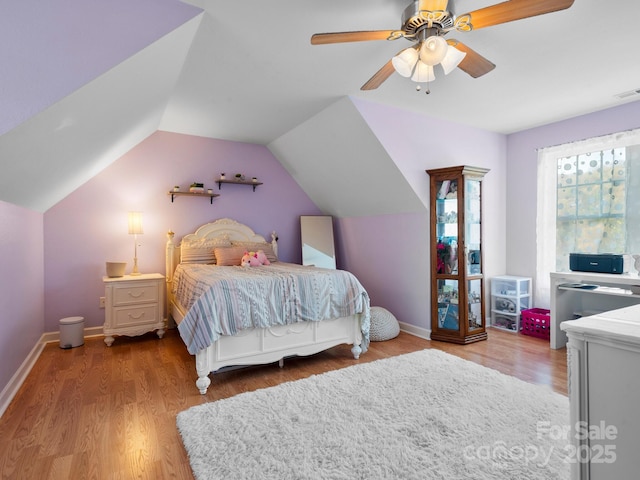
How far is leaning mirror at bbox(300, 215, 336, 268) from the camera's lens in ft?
17.5

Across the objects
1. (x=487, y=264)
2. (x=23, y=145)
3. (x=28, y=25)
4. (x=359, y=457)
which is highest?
(x=28, y=25)

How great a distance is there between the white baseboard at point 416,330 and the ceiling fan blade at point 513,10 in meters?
3.09

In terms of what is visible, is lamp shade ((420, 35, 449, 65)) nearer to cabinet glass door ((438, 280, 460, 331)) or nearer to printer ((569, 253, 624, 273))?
cabinet glass door ((438, 280, 460, 331))

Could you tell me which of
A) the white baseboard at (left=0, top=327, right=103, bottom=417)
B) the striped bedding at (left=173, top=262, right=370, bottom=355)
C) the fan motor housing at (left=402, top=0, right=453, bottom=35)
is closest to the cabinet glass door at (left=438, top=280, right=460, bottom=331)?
the striped bedding at (left=173, top=262, right=370, bottom=355)

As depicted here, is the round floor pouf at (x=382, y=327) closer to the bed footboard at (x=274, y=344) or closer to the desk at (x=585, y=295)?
the bed footboard at (x=274, y=344)

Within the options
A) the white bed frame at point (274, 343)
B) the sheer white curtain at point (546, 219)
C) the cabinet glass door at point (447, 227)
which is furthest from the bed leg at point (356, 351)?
the sheer white curtain at point (546, 219)

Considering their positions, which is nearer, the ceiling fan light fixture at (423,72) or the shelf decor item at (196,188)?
the ceiling fan light fixture at (423,72)

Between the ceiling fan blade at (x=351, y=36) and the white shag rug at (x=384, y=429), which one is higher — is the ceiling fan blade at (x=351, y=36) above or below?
above

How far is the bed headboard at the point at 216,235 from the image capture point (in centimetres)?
439

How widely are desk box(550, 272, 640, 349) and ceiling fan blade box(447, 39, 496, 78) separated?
241 cm

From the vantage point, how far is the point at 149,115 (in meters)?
3.38

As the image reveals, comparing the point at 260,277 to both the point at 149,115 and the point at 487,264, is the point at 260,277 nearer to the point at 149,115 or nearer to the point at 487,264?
the point at 149,115

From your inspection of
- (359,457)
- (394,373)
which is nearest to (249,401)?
(359,457)

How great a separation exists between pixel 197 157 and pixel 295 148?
130 cm
